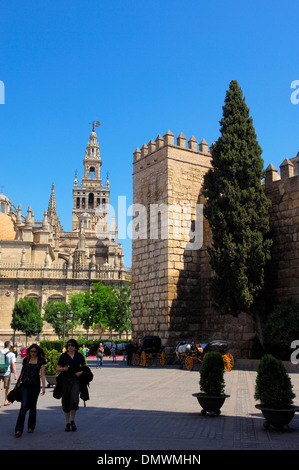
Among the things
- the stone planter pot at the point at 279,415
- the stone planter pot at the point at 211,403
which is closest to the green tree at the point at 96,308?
the stone planter pot at the point at 211,403

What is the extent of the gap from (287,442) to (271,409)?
25.6 inches

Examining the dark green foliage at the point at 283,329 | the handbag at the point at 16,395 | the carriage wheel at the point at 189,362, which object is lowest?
the carriage wheel at the point at 189,362

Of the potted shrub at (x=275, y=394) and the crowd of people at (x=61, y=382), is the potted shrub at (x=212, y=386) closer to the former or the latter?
the potted shrub at (x=275, y=394)

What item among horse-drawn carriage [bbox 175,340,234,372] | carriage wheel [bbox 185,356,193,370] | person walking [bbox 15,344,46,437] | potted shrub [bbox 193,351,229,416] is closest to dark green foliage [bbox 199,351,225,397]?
potted shrub [bbox 193,351,229,416]

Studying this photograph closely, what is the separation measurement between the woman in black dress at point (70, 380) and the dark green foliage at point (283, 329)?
1037 cm

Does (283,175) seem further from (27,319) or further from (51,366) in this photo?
(27,319)

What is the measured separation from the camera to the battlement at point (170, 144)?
68.0 feet

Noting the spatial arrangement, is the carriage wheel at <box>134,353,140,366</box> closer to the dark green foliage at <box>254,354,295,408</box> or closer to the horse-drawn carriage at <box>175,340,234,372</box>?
the horse-drawn carriage at <box>175,340,234,372</box>

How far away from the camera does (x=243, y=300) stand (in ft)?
53.8

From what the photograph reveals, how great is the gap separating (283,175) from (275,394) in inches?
508

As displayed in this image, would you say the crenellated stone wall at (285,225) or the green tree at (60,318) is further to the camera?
the green tree at (60,318)

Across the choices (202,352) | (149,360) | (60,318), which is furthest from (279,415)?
(60,318)

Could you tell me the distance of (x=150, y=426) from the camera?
22.2 ft
